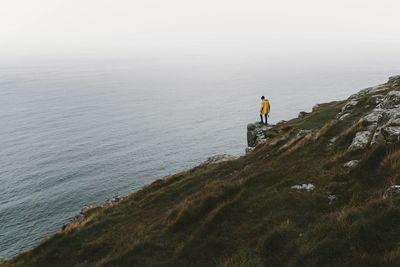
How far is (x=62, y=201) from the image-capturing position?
48.0 meters

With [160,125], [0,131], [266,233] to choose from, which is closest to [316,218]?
[266,233]

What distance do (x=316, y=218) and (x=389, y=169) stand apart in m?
3.83

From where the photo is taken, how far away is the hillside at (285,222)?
268 inches

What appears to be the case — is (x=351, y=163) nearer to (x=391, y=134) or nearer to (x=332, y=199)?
(x=391, y=134)

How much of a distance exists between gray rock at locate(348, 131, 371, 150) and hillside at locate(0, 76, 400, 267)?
0.16 feet

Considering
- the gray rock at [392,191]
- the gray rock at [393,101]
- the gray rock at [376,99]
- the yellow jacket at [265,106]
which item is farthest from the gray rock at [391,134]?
the yellow jacket at [265,106]

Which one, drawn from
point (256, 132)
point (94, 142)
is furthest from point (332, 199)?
point (94, 142)

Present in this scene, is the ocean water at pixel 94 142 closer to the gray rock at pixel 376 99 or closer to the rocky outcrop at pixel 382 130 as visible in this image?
the rocky outcrop at pixel 382 130

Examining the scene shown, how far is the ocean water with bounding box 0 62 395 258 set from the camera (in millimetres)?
47125

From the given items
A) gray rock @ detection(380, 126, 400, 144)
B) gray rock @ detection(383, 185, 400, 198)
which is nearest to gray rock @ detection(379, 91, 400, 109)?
gray rock @ detection(380, 126, 400, 144)

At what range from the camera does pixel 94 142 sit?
84.1 meters

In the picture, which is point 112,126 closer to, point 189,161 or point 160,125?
point 160,125

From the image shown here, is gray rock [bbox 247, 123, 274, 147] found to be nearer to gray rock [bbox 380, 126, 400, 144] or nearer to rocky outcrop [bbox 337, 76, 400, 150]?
rocky outcrop [bbox 337, 76, 400, 150]

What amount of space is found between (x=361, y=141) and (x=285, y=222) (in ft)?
26.5
